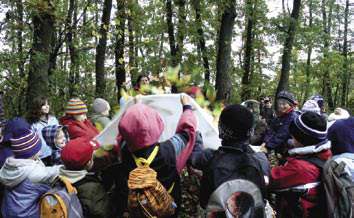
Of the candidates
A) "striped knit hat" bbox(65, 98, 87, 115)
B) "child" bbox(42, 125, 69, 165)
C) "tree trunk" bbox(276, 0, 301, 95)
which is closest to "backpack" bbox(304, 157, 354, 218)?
"child" bbox(42, 125, 69, 165)

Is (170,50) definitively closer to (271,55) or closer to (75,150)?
(271,55)

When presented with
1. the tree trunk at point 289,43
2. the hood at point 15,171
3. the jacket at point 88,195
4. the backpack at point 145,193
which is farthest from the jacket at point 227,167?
the tree trunk at point 289,43

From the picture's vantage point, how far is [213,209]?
3207 millimetres

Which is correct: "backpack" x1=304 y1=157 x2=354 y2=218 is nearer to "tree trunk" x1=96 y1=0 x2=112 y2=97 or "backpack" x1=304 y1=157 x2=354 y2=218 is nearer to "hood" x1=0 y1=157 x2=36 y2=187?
"hood" x1=0 y1=157 x2=36 y2=187

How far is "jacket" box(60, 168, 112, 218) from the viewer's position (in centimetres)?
362

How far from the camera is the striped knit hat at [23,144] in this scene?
12.9 ft

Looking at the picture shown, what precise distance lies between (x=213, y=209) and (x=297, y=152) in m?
0.94

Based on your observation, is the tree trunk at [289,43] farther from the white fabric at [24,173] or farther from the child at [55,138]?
the white fabric at [24,173]

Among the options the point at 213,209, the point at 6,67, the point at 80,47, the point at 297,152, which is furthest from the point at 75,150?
the point at 80,47

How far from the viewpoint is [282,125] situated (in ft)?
21.7

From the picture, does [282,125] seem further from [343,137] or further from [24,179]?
[24,179]

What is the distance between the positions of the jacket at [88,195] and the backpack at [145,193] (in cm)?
46

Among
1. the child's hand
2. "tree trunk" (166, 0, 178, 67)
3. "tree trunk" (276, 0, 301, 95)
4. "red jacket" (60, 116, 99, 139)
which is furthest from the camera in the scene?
"tree trunk" (276, 0, 301, 95)

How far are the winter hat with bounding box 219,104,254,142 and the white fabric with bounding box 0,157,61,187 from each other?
→ 1588 mm
